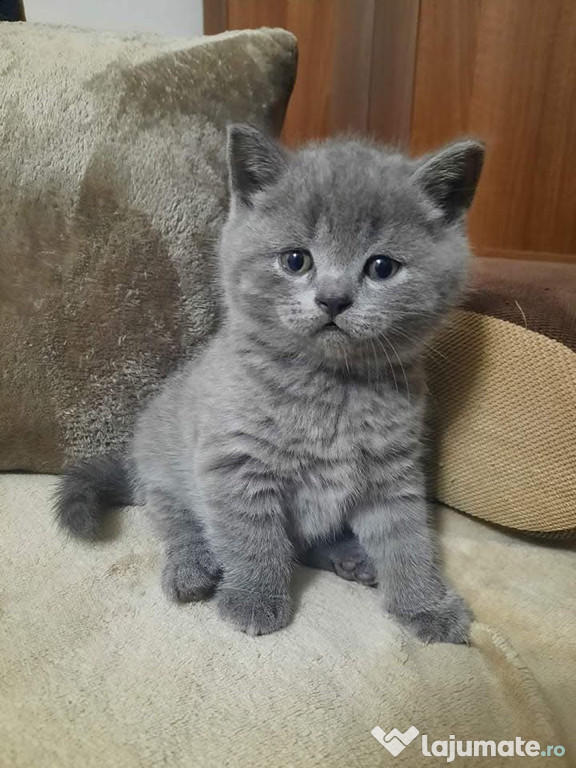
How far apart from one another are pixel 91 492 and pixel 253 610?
0.35 metres

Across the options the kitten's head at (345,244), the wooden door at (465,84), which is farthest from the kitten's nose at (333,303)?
the wooden door at (465,84)

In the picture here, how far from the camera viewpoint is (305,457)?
87 centimetres

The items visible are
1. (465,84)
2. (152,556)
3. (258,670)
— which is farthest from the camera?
(465,84)

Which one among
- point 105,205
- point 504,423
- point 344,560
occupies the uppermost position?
point 105,205

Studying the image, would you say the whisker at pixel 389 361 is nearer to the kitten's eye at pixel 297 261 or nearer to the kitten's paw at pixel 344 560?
the kitten's eye at pixel 297 261

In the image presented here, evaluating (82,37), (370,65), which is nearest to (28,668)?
(82,37)

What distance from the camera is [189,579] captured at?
86cm

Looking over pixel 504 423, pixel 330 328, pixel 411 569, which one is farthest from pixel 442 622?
pixel 330 328

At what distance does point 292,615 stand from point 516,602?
298 millimetres

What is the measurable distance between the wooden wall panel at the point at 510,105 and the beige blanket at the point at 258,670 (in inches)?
49.9

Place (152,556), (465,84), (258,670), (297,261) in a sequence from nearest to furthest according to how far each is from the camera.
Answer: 1. (258,670)
2. (297,261)
3. (152,556)
4. (465,84)

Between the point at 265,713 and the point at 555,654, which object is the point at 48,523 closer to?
the point at 265,713

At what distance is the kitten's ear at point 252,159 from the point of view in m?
0.86

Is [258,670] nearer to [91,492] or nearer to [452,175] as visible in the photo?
[91,492]
